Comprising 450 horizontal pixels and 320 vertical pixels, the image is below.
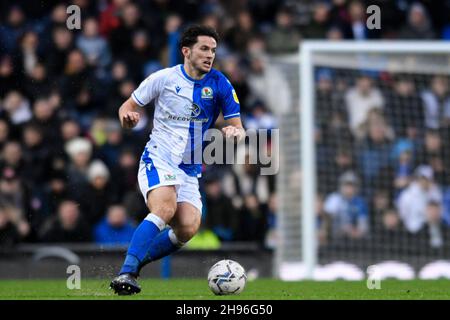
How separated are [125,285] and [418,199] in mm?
6967

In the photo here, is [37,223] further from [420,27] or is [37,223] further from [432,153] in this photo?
[420,27]

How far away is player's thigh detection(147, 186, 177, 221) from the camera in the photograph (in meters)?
8.52

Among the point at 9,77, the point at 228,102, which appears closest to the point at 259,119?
the point at 9,77

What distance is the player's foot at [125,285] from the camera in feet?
26.3

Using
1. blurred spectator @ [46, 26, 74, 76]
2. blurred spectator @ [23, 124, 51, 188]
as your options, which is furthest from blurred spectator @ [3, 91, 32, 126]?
blurred spectator @ [46, 26, 74, 76]

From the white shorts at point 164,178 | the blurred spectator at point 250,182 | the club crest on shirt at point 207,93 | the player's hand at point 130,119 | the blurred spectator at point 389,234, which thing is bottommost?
the white shorts at point 164,178

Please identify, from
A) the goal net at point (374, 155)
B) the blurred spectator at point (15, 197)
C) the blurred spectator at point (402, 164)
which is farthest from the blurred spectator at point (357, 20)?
the blurred spectator at point (15, 197)

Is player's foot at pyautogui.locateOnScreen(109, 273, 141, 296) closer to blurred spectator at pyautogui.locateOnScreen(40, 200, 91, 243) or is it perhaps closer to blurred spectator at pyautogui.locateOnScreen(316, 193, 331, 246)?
blurred spectator at pyautogui.locateOnScreen(40, 200, 91, 243)

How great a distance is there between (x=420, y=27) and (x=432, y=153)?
3392 millimetres

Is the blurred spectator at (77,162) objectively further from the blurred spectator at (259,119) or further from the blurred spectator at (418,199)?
the blurred spectator at (418,199)

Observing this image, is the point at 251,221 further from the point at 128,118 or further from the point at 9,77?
the point at 128,118

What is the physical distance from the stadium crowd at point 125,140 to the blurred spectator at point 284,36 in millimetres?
34

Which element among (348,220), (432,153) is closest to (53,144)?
(348,220)

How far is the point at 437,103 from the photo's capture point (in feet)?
47.1
